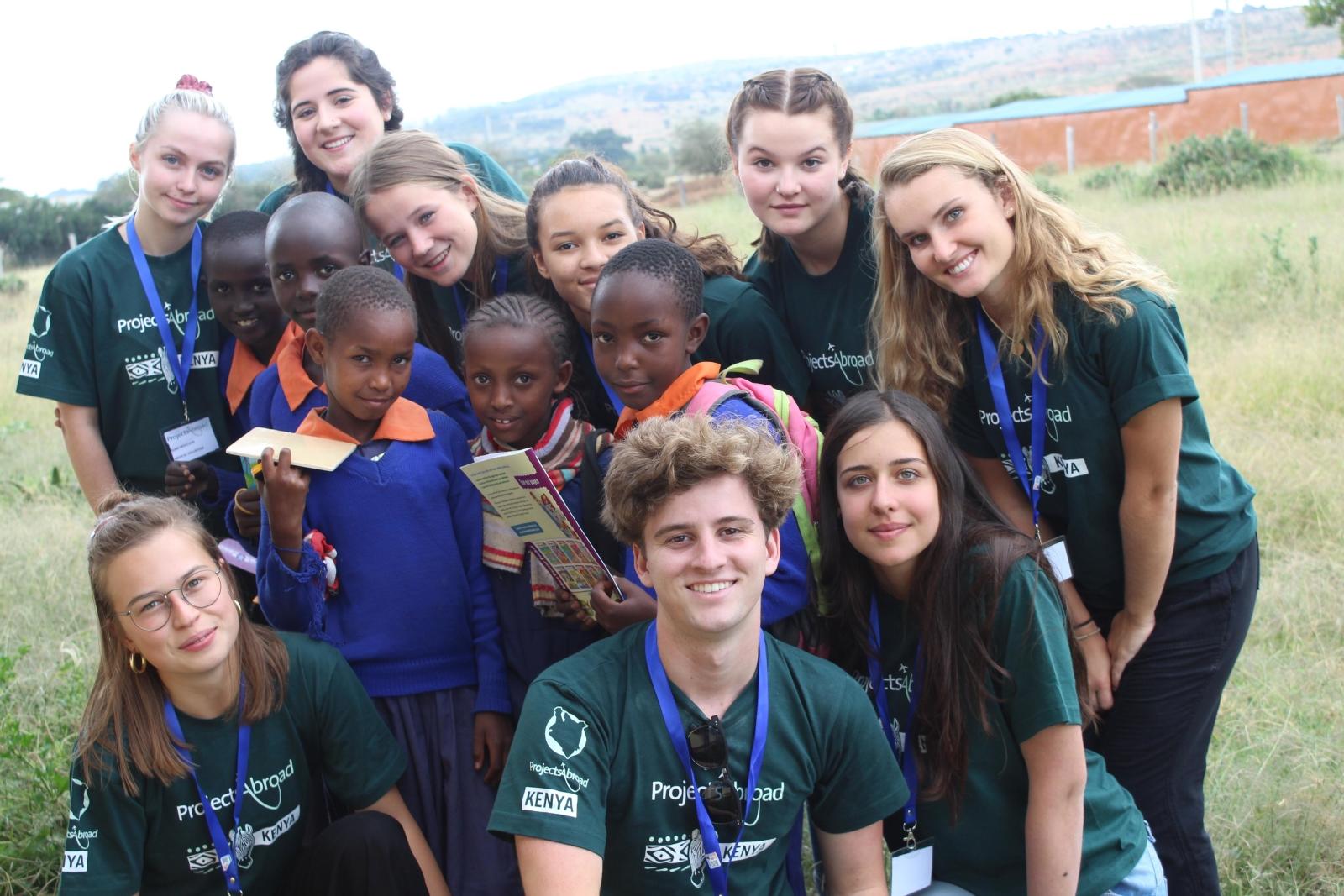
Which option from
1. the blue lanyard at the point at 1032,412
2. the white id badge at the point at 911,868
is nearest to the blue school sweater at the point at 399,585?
the white id badge at the point at 911,868

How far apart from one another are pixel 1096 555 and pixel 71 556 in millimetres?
5498

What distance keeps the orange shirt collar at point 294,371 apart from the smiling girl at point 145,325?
610mm

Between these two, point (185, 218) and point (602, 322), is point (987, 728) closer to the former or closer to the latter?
point (602, 322)

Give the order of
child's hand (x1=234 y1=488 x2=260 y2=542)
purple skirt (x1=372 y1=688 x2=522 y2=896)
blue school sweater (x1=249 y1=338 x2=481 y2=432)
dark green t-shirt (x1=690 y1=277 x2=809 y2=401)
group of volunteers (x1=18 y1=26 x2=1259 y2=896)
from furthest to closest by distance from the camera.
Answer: dark green t-shirt (x1=690 y1=277 x2=809 y2=401) → blue school sweater (x1=249 y1=338 x2=481 y2=432) → child's hand (x1=234 y1=488 x2=260 y2=542) → purple skirt (x1=372 y1=688 x2=522 y2=896) → group of volunteers (x1=18 y1=26 x2=1259 y2=896)

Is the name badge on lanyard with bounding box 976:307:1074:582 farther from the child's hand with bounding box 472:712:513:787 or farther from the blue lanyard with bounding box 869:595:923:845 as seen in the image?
the child's hand with bounding box 472:712:513:787

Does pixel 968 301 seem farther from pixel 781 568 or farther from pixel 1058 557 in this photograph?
pixel 781 568

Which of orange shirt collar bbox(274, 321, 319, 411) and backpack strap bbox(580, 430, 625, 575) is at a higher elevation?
orange shirt collar bbox(274, 321, 319, 411)

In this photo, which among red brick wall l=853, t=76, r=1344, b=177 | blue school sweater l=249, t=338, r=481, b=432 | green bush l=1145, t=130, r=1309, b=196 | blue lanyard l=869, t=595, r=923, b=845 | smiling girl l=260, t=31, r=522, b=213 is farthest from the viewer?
red brick wall l=853, t=76, r=1344, b=177

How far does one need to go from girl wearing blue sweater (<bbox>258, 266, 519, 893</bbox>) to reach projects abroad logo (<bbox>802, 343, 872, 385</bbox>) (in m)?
1.08

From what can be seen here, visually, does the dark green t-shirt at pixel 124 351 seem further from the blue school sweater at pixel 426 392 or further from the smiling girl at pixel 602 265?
the smiling girl at pixel 602 265

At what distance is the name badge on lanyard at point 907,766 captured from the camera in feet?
9.69

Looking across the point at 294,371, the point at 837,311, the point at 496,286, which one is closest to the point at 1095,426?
the point at 837,311

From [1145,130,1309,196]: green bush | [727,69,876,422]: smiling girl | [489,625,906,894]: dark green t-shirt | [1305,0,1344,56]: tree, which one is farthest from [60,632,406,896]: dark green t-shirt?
[1305,0,1344,56]: tree

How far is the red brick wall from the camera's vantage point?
99.5 ft
